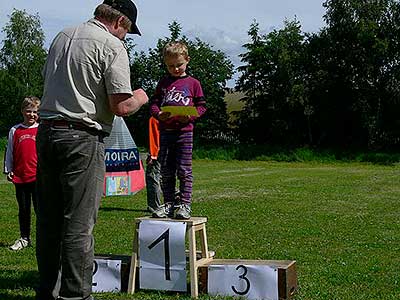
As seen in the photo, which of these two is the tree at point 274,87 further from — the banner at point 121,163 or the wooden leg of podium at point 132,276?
the wooden leg of podium at point 132,276

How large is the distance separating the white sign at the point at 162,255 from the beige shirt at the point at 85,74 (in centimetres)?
130

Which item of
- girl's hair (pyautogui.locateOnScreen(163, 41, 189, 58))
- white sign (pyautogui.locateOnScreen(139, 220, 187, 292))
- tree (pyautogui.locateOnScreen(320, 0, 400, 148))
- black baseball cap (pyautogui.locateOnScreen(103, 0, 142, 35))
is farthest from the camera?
tree (pyautogui.locateOnScreen(320, 0, 400, 148))

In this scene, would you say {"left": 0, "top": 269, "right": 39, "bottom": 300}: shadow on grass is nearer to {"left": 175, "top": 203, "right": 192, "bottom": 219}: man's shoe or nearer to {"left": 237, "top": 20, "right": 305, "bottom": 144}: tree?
{"left": 175, "top": 203, "right": 192, "bottom": 219}: man's shoe

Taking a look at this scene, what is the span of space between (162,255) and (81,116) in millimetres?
1626

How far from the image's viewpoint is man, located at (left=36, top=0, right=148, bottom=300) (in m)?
4.99

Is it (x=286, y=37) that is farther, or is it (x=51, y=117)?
(x=286, y=37)

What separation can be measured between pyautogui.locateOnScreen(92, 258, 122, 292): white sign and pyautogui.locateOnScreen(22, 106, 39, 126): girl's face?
2724mm

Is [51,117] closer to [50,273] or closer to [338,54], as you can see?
[50,273]

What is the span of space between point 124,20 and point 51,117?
0.90m

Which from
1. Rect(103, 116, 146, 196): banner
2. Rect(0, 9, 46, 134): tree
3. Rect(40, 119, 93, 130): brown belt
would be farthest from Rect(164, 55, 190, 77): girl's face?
Rect(0, 9, 46, 134): tree

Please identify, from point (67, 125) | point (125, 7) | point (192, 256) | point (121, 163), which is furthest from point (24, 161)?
point (121, 163)

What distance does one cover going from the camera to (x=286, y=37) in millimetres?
43312

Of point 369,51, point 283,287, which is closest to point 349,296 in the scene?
point 283,287

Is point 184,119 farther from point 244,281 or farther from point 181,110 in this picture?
point 244,281
